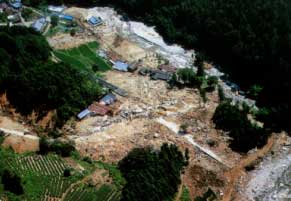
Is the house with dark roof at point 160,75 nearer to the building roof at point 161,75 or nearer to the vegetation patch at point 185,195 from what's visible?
the building roof at point 161,75

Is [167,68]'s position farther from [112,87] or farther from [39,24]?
[39,24]

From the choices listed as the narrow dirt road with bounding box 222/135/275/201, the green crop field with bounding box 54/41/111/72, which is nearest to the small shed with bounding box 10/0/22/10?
the green crop field with bounding box 54/41/111/72

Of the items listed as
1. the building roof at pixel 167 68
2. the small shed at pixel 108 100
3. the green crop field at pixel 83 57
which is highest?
the building roof at pixel 167 68

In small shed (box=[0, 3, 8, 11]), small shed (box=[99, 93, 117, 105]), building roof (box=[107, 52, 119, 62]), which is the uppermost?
small shed (box=[0, 3, 8, 11])

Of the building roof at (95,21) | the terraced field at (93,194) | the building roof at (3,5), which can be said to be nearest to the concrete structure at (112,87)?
the building roof at (95,21)

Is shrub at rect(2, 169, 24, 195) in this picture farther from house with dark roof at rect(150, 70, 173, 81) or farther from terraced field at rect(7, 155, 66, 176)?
house with dark roof at rect(150, 70, 173, 81)

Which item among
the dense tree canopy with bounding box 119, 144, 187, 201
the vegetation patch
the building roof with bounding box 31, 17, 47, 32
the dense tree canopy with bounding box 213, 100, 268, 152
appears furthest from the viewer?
the building roof with bounding box 31, 17, 47, 32

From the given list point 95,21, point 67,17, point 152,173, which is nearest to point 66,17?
point 67,17
